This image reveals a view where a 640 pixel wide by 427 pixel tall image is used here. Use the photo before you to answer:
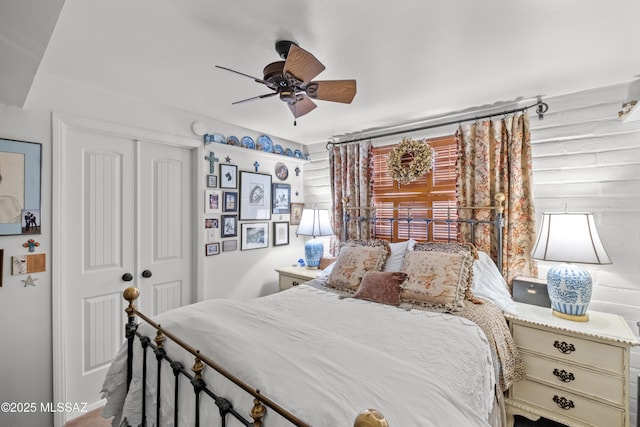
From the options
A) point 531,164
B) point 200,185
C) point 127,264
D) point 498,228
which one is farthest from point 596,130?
point 127,264

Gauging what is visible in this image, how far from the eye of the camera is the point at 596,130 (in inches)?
82.4

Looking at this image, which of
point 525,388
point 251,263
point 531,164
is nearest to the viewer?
point 525,388

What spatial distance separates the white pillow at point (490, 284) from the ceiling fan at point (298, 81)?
5.41ft

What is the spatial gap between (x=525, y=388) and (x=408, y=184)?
190cm

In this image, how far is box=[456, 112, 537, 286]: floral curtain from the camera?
2.34 metres

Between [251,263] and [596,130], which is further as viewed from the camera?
[251,263]

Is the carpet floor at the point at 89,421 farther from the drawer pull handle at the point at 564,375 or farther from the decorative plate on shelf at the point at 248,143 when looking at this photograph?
the drawer pull handle at the point at 564,375

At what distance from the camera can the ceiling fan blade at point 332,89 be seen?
1.60 m

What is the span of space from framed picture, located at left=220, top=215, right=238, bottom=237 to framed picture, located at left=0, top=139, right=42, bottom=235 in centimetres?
140

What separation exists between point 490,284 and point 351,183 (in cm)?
177

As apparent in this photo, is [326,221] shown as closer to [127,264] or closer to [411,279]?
[411,279]

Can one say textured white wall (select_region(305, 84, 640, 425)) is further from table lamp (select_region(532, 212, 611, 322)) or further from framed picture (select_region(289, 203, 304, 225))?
framed picture (select_region(289, 203, 304, 225))

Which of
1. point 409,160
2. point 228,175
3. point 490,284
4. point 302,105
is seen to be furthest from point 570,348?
point 228,175

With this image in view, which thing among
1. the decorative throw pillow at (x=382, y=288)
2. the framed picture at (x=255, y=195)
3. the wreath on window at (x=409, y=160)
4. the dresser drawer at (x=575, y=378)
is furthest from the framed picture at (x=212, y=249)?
the dresser drawer at (x=575, y=378)
